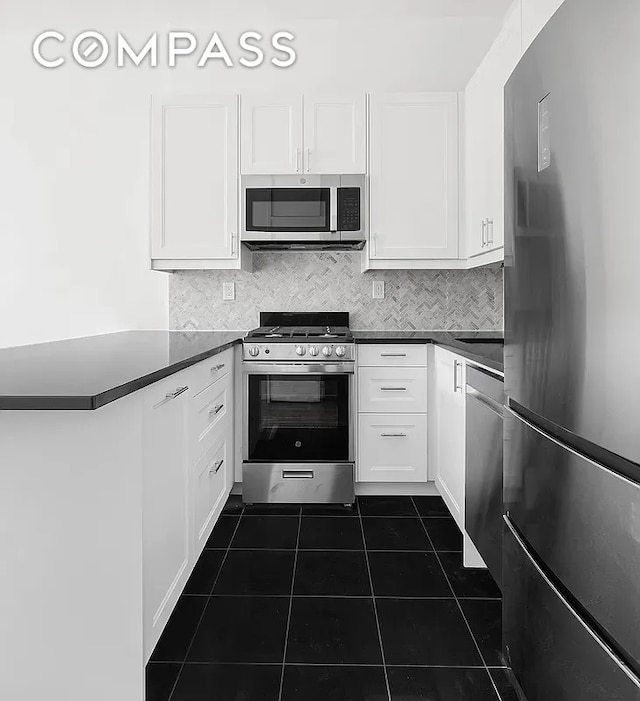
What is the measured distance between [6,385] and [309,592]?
1393 millimetres

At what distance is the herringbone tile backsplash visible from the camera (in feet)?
12.1

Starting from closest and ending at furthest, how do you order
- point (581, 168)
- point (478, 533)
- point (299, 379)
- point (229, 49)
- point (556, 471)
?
point (581, 168), point (556, 471), point (478, 533), point (299, 379), point (229, 49)

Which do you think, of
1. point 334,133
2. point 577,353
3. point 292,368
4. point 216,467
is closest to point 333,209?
point 334,133

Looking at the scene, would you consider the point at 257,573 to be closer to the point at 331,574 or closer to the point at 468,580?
the point at 331,574

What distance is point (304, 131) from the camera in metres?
3.30

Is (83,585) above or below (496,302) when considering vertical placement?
below

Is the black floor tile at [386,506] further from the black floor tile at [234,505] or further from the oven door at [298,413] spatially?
the black floor tile at [234,505]

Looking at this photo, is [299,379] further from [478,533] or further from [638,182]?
[638,182]

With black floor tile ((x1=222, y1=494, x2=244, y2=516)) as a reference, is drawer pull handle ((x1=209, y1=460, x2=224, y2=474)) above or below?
above

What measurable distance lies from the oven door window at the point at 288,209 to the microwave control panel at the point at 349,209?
67mm

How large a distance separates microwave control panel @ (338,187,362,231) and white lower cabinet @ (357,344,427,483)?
0.68 meters

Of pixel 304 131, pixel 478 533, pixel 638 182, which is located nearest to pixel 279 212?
pixel 304 131

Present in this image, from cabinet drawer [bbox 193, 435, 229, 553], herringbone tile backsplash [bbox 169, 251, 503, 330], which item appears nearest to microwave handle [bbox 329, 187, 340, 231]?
herringbone tile backsplash [bbox 169, 251, 503, 330]

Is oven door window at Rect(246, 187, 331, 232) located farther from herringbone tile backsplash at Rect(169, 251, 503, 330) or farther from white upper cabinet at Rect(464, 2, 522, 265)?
white upper cabinet at Rect(464, 2, 522, 265)
